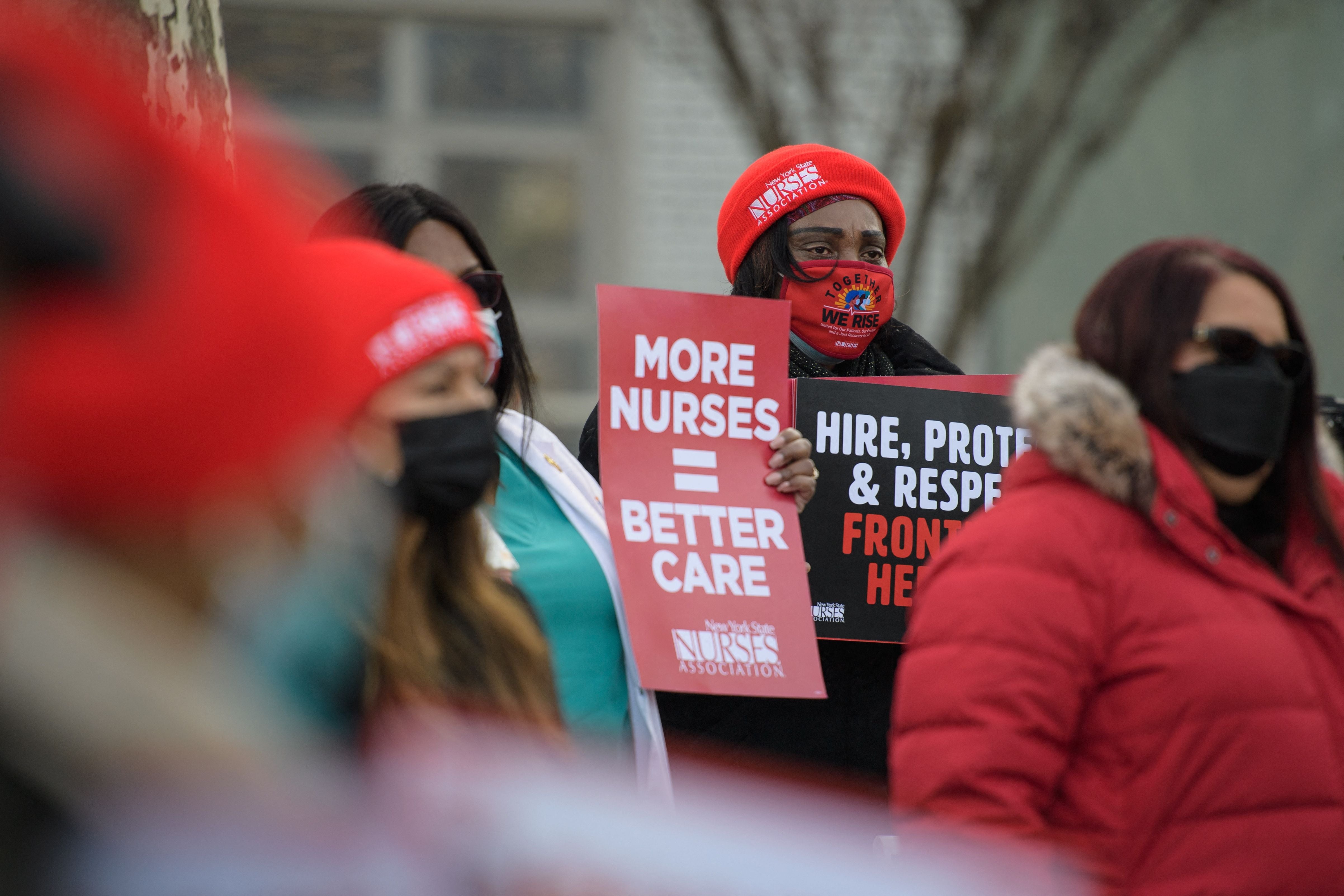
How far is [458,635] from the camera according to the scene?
5.48 ft

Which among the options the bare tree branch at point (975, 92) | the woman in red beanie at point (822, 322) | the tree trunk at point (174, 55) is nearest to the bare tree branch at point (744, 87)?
the bare tree branch at point (975, 92)

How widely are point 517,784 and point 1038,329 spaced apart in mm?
7442

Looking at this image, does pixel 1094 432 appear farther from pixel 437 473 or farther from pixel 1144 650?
pixel 437 473

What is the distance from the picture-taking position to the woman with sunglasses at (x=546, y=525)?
2400 millimetres

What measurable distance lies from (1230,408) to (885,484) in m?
0.95

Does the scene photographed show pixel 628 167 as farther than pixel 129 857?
Yes

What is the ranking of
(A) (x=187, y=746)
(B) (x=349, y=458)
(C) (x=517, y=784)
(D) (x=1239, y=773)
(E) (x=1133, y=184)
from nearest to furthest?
1. (A) (x=187, y=746)
2. (B) (x=349, y=458)
3. (C) (x=517, y=784)
4. (D) (x=1239, y=773)
5. (E) (x=1133, y=184)

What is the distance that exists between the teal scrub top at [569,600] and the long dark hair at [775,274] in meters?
0.65

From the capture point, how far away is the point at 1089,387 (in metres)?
1.84

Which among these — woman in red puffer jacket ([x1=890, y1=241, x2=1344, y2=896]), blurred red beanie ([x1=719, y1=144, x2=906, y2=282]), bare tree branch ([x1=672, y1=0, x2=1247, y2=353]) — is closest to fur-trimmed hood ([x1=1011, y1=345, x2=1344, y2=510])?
woman in red puffer jacket ([x1=890, y1=241, x2=1344, y2=896])

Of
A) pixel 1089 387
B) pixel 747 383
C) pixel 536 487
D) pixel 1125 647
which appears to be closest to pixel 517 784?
pixel 1125 647

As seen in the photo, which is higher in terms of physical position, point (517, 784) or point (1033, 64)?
point (1033, 64)

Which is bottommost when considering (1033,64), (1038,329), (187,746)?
(1038,329)

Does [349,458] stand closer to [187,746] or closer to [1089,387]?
[187,746]
